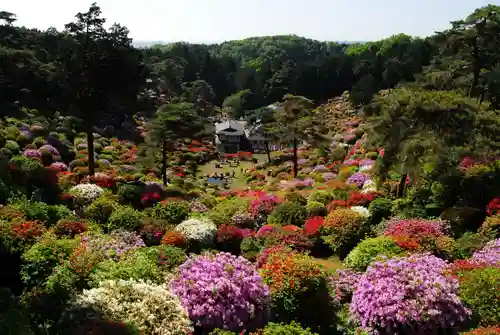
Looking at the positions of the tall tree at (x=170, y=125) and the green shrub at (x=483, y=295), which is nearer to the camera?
the green shrub at (x=483, y=295)

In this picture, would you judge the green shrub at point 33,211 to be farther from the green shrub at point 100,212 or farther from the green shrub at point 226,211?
the green shrub at point 226,211

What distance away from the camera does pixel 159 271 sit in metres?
15.4

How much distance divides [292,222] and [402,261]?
1112 cm

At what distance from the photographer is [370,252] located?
58.6ft

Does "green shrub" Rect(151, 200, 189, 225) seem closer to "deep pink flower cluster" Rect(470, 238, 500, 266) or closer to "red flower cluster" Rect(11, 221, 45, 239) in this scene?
"red flower cluster" Rect(11, 221, 45, 239)

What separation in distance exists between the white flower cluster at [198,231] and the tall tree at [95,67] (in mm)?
14280

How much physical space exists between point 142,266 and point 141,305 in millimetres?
2272

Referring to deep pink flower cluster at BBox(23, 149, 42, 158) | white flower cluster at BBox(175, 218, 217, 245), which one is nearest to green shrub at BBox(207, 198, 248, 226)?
white flower cluster at BBox(175, 218, 217, 245)

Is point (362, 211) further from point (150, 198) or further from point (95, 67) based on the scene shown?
point (95, 67)

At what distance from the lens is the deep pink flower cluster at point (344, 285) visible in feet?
55.1

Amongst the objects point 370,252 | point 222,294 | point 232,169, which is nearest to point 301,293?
point 222,294

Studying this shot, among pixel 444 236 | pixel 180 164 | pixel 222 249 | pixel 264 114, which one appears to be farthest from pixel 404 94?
pixel 264 114

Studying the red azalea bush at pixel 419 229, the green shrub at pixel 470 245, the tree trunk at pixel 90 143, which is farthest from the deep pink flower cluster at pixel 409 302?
the tree trunk at pixel 90 143

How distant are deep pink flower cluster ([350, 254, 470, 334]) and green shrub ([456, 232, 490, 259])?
5.57 m
